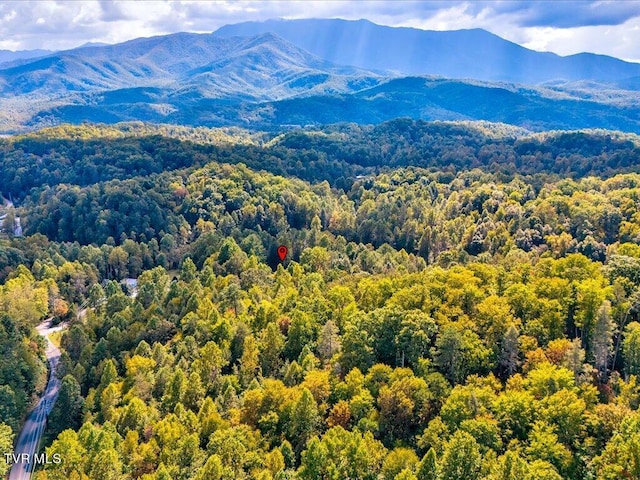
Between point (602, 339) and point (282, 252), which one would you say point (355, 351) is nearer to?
point (602, 339)

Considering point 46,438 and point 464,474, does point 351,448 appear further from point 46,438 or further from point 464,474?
point 46,438

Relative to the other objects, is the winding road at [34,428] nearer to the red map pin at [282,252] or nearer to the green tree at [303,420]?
the green tree at [303,420]

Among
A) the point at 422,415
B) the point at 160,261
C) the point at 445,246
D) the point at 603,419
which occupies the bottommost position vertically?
the point at 160,261

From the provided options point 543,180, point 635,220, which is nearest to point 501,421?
point 635,220

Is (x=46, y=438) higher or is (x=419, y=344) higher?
(x=419, y=344)

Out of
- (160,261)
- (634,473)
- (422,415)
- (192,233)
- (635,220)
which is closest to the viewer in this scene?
(634,473)

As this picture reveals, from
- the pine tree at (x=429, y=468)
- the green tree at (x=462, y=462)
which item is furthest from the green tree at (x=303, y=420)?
the green tree at (x=462, y=462)

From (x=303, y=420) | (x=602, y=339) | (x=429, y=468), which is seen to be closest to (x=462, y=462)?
(x=429, y=468)
